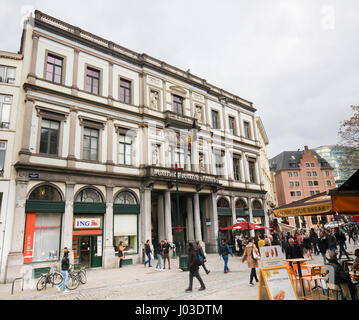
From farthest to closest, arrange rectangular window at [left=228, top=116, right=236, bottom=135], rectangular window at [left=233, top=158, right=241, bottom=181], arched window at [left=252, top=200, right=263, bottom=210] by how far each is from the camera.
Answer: rectangular window at [left=228, top=116, right=236, bottom=135]
arched window at [left=252, top=200, right=263, bottom=210]
rectangular window at [left=233, top=158, right=241, bottom=181]

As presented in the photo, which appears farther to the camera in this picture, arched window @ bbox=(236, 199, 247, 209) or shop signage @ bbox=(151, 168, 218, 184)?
arched window @ bbox=(236, 199, 247, 209)

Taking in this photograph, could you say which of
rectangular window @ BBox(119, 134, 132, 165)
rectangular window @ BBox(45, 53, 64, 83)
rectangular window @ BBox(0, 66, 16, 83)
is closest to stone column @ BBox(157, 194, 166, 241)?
rectangular window @ BBox(119, 134, 132, 165)

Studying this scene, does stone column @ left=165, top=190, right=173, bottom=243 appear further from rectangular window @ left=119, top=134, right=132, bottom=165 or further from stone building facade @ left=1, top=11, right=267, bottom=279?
rectangular window @ left=119, top=134, right=132, bottom=165

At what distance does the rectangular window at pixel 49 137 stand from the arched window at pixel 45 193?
2651mm

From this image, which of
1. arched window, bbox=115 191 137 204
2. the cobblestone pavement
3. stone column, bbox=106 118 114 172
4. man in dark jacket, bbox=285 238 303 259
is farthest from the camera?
arched window, bbox=115 191 137 204

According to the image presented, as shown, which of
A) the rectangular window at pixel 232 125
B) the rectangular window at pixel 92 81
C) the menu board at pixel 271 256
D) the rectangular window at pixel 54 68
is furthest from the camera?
the rectangular window at pixel 232 125

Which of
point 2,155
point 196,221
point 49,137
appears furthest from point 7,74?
point 196,221

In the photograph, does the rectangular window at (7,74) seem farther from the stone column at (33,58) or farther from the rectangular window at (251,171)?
the rectangular window at (251,171)

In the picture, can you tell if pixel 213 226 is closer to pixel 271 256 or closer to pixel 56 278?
pixel 56 278

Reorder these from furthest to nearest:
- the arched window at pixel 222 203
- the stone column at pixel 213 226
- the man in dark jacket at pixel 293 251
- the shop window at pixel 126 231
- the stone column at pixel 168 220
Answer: the arched window at pixel 222 203 → the stone column at pixel 213 226 → the stone column at pixel 168 220 → the shop window at pixel 126 231 → the man in dark jacket at pixel 293 251

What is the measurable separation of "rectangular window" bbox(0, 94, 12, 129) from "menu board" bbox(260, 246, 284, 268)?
18.1 m

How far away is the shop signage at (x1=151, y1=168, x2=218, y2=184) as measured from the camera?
23469 mm

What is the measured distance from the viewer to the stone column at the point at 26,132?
17.6m

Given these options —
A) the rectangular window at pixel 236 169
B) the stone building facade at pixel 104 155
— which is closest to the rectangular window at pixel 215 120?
the stone building facade at pixel 104 155
